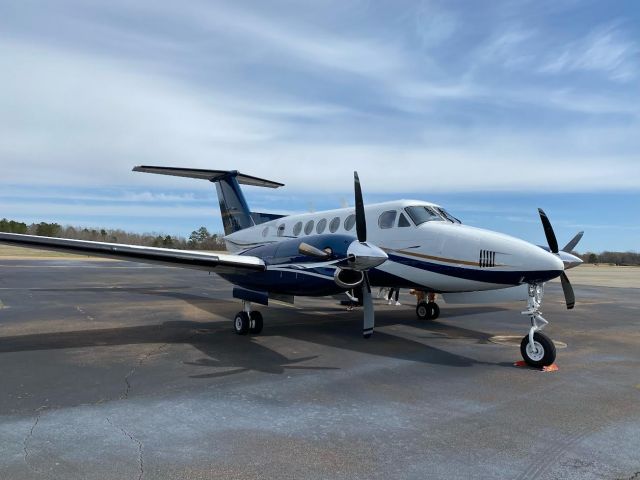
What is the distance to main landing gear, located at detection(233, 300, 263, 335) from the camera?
10672mm

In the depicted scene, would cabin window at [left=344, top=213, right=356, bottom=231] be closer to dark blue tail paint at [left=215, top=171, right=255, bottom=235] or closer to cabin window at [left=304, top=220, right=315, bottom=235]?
cabin window at [left=304, top=220, right=315, bottom=235]

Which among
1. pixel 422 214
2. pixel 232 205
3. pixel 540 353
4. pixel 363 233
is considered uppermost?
pixel 232 205

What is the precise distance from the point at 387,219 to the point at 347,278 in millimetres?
3221

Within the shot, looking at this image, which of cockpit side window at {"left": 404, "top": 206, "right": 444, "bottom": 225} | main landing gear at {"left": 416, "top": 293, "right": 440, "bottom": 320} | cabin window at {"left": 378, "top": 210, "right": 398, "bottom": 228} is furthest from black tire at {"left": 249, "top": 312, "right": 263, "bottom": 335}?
main landing gear at {"left": 416, "top": 293, "right": 440, "bottom": 320}

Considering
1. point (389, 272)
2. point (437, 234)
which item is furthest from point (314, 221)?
point (437, 234)

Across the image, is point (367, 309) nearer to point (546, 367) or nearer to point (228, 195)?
point (546, 367)

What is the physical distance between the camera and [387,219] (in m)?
11.7

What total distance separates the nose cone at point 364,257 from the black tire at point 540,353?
9.60ft

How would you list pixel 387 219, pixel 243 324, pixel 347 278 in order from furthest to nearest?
pixel 387 219
pixel 243 324
pixel 347 278

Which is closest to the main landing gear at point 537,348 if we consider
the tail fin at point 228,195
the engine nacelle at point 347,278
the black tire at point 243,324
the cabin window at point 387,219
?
the engine nacelle at point 347,278

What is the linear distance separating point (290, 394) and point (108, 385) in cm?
259

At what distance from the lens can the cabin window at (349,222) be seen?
41.0ft

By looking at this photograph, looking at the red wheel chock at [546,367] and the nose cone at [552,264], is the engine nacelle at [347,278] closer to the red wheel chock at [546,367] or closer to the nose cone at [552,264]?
the red wheel chock at [546,367]

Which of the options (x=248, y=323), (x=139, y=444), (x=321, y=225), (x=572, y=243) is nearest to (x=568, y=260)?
(x=572, y=243)
